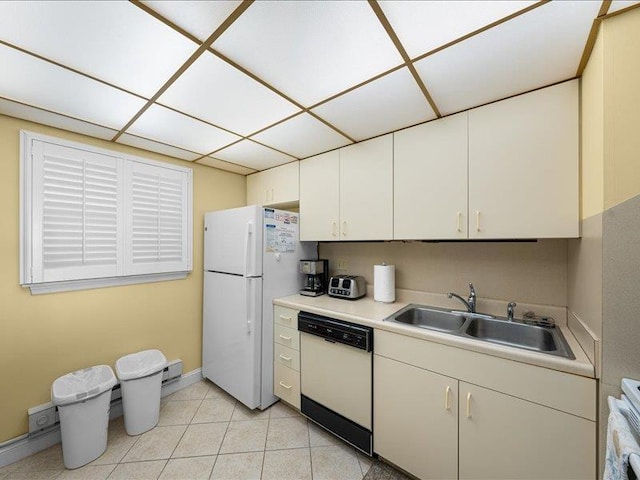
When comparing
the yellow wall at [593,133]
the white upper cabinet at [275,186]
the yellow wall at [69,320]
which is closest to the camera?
the yellow wall at [593,133]

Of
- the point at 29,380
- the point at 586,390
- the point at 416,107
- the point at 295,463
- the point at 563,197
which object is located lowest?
the point at 295,463

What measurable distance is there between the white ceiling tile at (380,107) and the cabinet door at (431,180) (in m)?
0.14

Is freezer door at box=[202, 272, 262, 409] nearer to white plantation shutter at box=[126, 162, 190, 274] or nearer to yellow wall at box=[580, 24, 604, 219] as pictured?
white plantation shutter at box=[126, 162, 190, 274]

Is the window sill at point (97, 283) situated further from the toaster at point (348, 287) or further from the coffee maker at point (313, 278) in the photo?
the toaster at point (348, 287)

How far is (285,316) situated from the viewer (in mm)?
2213

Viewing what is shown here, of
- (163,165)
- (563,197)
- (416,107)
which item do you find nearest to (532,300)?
(563,197)

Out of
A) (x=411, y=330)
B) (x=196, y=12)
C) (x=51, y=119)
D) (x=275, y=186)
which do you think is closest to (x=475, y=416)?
(x=411, y=330)

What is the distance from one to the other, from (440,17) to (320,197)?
1537mm

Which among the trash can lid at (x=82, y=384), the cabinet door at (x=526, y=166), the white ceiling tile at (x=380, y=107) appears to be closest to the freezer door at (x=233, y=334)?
the trash can lid at (x=82, y=384)

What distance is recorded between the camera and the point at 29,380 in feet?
5.90

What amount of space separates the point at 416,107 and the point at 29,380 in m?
3.17

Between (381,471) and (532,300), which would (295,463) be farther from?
(532,300)

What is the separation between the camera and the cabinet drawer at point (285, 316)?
2.15m

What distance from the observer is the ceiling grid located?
0.95 m
